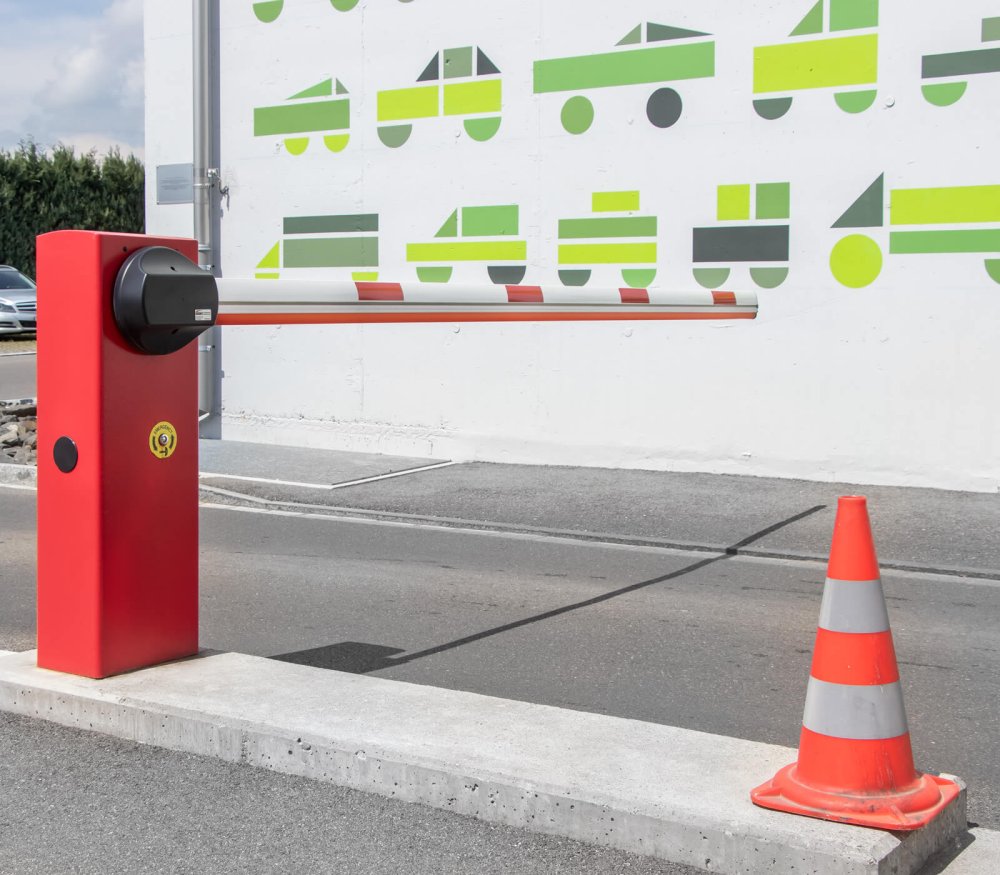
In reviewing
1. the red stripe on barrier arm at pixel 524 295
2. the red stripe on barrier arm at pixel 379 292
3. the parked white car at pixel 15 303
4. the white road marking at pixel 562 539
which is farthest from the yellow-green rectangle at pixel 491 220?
the parked white car at pixel 15 303

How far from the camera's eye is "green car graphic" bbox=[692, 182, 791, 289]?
10852 millimetres

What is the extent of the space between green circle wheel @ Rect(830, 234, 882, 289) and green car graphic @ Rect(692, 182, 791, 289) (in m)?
0.44

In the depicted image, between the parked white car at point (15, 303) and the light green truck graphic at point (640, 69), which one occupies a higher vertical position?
the light green truck graphic at point (640, 69)

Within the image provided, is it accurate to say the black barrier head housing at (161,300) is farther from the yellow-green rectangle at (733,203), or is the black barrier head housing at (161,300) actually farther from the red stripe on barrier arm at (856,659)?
the yellow-green rectangle at (733,203)

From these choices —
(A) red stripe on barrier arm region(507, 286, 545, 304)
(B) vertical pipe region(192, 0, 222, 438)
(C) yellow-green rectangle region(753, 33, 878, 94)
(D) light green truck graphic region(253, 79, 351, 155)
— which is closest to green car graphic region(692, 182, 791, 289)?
(C) yellow-green rectangle region(753, 33, 878, 94)

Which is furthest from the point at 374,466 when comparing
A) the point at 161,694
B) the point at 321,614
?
the point at 161,694

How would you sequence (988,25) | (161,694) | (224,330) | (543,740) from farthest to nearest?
1. (224,330)
2. (988,25)
3. (161,694)
4. (543,740)

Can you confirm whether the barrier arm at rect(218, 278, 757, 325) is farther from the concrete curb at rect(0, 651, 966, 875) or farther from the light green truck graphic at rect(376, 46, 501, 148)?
the light green truck graphic at rect(376, 46, 501, 148)

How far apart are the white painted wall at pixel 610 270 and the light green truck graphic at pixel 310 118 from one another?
122mm

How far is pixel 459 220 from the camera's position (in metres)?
12.4

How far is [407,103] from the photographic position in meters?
12.6

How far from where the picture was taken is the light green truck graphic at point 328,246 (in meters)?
13.0

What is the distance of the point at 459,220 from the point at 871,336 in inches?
161

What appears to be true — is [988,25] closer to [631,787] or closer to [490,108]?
[490,108]
